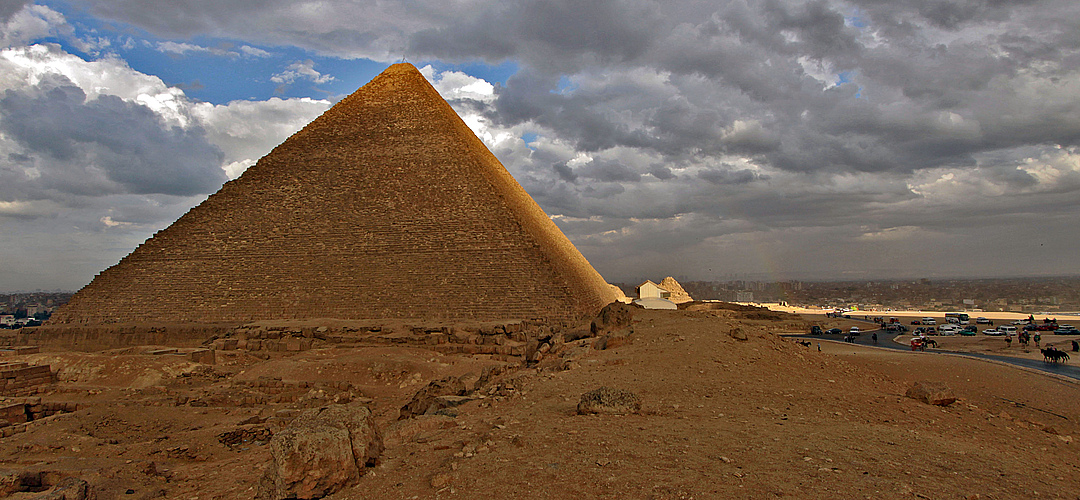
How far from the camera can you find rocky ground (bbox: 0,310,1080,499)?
3.54 meters

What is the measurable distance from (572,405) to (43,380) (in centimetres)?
1541

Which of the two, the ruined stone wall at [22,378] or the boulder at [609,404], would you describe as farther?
the ruined stone wall at [22,378]

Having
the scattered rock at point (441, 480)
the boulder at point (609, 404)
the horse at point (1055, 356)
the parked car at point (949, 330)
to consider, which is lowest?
the parked car at point (949, 330)

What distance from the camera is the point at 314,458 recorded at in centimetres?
364

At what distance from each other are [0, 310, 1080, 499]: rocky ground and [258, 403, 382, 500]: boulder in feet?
0.38

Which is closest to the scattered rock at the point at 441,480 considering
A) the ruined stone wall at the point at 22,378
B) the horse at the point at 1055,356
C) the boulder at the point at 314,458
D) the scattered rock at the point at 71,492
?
the boulder at the point at 314,458

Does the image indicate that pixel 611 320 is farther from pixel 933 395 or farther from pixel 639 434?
pixel 639 434

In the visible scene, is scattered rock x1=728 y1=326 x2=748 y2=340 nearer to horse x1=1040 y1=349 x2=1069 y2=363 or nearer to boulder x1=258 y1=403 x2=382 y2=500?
boulder x1=258 y1=403 x2=382 y2=500

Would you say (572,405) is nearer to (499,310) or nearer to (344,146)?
(499,310)

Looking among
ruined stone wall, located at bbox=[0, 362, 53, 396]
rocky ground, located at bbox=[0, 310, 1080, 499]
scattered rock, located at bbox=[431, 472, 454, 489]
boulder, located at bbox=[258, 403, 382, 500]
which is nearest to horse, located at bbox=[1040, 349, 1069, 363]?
rocky ground, located at bbox=[0, 310, 1080, 499]

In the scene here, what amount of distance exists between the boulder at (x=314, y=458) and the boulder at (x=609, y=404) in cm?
234

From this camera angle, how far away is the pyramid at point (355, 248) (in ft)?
64.5

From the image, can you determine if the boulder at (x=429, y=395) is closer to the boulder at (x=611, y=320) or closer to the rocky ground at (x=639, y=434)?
the rocky ground at (x=639, y=434)

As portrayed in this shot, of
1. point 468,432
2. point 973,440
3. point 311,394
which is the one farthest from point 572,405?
point 311,394
